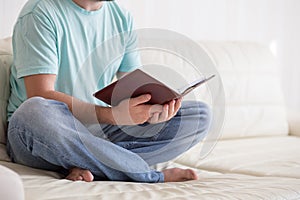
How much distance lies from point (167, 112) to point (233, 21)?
169 centimetres

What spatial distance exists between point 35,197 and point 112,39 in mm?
756

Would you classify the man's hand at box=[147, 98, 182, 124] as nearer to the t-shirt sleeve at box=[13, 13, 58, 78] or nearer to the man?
the man

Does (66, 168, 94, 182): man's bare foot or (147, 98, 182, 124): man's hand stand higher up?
(147, 98, 182, 124): man's hand

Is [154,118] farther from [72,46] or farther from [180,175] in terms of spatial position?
[72,46]

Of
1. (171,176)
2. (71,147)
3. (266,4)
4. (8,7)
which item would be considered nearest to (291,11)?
(266,4)

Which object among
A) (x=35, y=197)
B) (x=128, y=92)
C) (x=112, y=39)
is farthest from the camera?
(x=112, y=39)

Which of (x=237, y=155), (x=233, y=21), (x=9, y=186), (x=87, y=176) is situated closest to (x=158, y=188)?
(x=87, y=176)

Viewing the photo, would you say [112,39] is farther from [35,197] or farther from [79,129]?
[35,197]

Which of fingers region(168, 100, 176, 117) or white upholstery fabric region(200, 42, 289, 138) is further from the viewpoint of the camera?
white upholstery fabric region(200, 42, 289, 138)

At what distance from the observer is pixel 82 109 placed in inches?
62.7

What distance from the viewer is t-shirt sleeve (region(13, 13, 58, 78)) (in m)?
1.61

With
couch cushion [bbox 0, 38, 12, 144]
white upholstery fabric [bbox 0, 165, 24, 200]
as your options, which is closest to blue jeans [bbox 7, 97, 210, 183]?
couch cushion [bbox 0, 38, 12, 144]

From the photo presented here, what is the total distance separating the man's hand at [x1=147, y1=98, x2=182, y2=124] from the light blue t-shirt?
0.92 ft

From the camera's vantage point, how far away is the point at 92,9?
Answer: 5.96 feet
